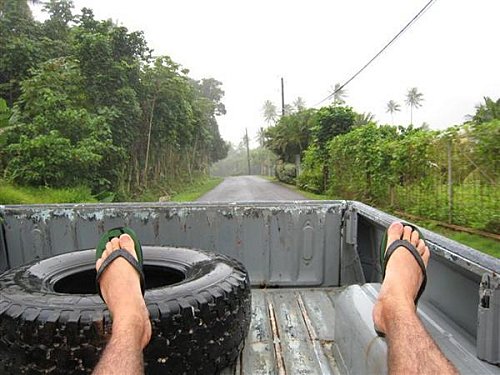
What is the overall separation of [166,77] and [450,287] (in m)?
19.1

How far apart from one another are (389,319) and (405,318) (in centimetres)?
6

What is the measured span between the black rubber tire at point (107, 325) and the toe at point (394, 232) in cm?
70

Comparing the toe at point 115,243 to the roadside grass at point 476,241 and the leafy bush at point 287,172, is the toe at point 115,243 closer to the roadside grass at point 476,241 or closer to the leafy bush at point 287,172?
the roadside grass at point 476,241

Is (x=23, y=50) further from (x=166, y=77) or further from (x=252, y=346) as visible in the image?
(x=252, y=346)

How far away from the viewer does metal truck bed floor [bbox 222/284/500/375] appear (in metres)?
1.46

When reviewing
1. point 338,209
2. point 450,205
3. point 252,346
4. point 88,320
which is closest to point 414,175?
point 450,205

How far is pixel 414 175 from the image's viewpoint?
9891 mm

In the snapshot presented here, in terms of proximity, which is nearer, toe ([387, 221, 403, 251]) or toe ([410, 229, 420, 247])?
toe ([410, 229, 420, 247])

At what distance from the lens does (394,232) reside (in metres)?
1.94

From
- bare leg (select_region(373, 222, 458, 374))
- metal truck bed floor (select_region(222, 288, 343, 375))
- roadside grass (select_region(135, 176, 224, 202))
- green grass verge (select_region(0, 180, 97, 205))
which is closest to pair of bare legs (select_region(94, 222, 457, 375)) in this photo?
bare leg (select_region(373, 222, 458, 374))

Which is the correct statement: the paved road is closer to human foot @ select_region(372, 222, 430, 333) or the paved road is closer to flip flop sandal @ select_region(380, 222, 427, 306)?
flip flop sandal @ select_region(380, 222, 427, 306)

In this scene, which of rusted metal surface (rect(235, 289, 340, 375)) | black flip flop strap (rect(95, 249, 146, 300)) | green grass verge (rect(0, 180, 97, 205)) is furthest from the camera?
green grass verge (rect(0, 180, 97, 205))

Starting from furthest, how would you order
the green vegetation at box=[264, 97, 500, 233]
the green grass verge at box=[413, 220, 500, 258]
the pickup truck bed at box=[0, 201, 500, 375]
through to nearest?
the green vegetation at box=[264, 97, 500, 233]
the green grass verge at box=[413, 220, 500, 258]
the pickup truck bed at box=[0, 201, 500, 375]

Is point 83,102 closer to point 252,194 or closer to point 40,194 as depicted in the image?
point 40,194
